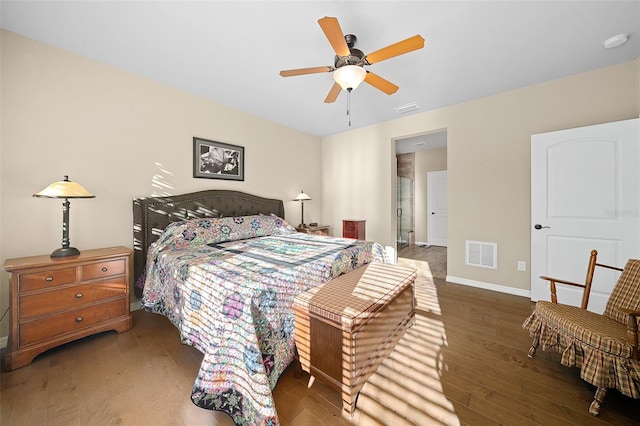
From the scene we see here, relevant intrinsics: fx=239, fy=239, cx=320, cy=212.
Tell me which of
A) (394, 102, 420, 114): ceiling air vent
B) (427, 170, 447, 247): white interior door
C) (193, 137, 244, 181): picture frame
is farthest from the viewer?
(427, 170, 447, 247): white interior door

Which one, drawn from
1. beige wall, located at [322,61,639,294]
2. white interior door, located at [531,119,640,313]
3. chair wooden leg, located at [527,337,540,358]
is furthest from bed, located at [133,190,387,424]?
white interior door, located at [531,119,640,313]

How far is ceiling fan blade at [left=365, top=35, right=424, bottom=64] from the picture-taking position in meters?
1.59

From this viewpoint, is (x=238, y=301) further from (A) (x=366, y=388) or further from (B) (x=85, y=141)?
(B) (x=85, y=141)

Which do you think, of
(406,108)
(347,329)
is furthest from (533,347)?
(406,108)

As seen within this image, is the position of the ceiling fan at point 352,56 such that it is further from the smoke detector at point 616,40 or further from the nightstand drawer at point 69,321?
the nightstand drawer at point 69,321

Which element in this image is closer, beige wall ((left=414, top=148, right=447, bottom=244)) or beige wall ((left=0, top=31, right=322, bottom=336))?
beige wall ((left=0, top=31, right=322, bottom=336))

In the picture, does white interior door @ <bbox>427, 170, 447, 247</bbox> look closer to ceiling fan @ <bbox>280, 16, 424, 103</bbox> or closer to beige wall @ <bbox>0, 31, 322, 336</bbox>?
ceiling fan @ <bbox>280, 16, 424, 103</bbox>

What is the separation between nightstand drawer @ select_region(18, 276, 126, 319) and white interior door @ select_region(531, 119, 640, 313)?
14.6 ft

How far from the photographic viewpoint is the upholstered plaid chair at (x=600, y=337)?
128 centimetres

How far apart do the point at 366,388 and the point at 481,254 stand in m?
2.73

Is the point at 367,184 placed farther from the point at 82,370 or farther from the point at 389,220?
the point at 82,370

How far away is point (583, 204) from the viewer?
254 cm

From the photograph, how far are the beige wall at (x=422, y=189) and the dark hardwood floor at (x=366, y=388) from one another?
477 cm

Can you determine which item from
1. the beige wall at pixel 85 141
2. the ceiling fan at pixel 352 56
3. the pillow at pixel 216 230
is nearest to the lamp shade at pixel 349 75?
the ceiling fan at pixel 352 56
